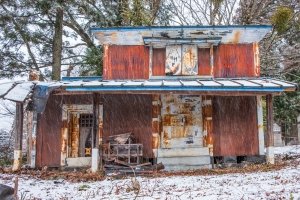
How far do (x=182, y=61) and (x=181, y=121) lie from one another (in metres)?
2.42

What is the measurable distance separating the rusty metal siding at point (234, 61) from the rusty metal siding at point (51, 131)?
205 inches

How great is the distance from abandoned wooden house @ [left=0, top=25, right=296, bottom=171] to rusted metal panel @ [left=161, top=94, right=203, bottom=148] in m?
0.04

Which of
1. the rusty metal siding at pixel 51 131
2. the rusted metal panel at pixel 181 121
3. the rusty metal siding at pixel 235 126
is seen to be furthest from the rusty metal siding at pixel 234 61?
the rusty metal siding at pixel 51 131

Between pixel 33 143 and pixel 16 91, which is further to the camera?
pixel 33 143

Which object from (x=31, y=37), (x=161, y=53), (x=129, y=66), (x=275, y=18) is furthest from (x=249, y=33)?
(x=31, y=37)

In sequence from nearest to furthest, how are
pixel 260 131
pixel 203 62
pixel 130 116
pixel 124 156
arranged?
1. pixel 124 156
2. pixel 260 131
3. pixel 130 116
4. pixel 203 62

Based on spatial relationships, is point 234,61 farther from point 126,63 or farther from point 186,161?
point 186,161

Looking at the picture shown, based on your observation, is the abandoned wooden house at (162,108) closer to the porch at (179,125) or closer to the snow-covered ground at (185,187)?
the porch at (179,125)

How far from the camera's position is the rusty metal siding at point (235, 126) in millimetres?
14289

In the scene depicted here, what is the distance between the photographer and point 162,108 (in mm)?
14422

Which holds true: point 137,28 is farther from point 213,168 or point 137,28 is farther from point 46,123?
point 213,168

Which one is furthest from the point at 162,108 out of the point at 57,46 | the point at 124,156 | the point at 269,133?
the point at 57,46

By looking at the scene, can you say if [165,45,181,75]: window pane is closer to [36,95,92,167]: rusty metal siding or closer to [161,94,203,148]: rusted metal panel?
[161,94,203,148]: rusted metal panel

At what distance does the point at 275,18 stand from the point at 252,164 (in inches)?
261
